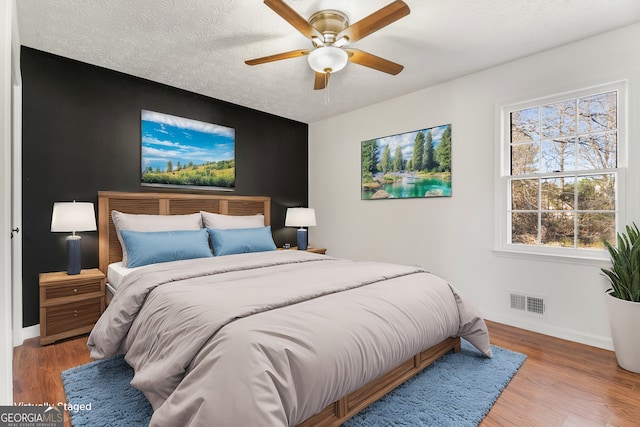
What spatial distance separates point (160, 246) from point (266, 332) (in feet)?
6.30

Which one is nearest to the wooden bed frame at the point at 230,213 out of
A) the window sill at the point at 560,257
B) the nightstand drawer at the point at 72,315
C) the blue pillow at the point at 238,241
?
the nightstand drawer at the point at 72,315

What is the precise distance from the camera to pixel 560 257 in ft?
9.09

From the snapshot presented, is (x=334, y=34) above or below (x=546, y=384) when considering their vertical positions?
above

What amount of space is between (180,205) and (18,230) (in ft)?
4.46

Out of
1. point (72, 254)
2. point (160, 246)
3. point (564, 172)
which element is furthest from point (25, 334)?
point (564, 172)

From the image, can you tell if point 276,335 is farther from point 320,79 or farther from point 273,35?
point 273,35

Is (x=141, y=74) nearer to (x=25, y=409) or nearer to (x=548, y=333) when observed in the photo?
(x=25, y=409)

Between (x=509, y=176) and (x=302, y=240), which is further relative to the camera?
(x=302, y=240)

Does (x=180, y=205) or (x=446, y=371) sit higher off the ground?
(x=180, y=205)

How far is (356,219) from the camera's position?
14.6 feet

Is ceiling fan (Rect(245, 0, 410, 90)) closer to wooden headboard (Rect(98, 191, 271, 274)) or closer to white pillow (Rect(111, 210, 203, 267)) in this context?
white pillow (Rect(111, 210, 203, 267))

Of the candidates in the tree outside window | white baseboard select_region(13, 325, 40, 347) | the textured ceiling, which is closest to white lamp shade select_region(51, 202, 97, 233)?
white baseboard select_region(13, 325, 40, 347)

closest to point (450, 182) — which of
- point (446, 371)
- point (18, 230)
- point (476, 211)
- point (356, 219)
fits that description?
point (476, 211)

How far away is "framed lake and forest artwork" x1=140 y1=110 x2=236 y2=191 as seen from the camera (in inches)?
137
